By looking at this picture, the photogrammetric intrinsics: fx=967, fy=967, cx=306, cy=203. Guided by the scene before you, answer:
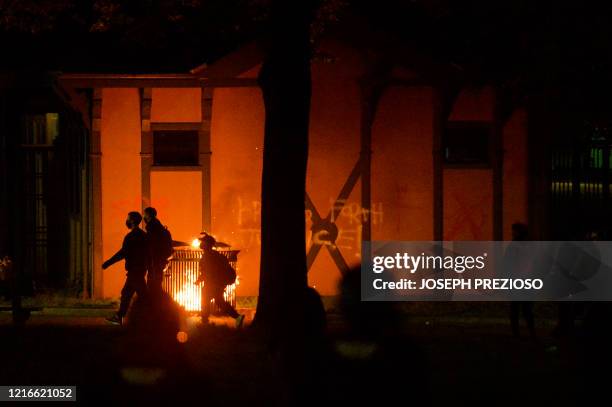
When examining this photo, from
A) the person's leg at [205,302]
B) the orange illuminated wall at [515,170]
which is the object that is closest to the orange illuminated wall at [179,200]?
the person's leg at [205,302]

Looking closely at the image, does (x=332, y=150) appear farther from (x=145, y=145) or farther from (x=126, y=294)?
(x=126, y=294)

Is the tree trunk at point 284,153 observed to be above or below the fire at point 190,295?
above

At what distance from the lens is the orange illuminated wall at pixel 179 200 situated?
16297mm

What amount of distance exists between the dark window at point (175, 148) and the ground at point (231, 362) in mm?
2969

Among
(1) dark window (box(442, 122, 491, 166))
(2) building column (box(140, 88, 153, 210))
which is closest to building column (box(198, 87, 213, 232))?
(2) building column (box(140, 88, 153, 210))

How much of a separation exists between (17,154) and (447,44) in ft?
24.7

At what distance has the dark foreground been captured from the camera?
207 inches

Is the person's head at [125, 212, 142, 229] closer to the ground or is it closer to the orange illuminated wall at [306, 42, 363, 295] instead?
the ground

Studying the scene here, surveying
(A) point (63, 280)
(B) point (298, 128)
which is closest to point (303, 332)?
(B) point (298, 128)

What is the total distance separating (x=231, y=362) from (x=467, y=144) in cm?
726

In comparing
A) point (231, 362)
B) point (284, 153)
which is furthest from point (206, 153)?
point (231, 362)

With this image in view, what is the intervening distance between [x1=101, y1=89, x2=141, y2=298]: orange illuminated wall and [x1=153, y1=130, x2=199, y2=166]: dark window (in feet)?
1.10

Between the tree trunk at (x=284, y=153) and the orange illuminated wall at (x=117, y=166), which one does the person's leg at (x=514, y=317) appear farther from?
the orange illuminated wall at (x=117, y=166)

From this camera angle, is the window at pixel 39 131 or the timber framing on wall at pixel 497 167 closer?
the timber framing on wall at pixel 497 167
